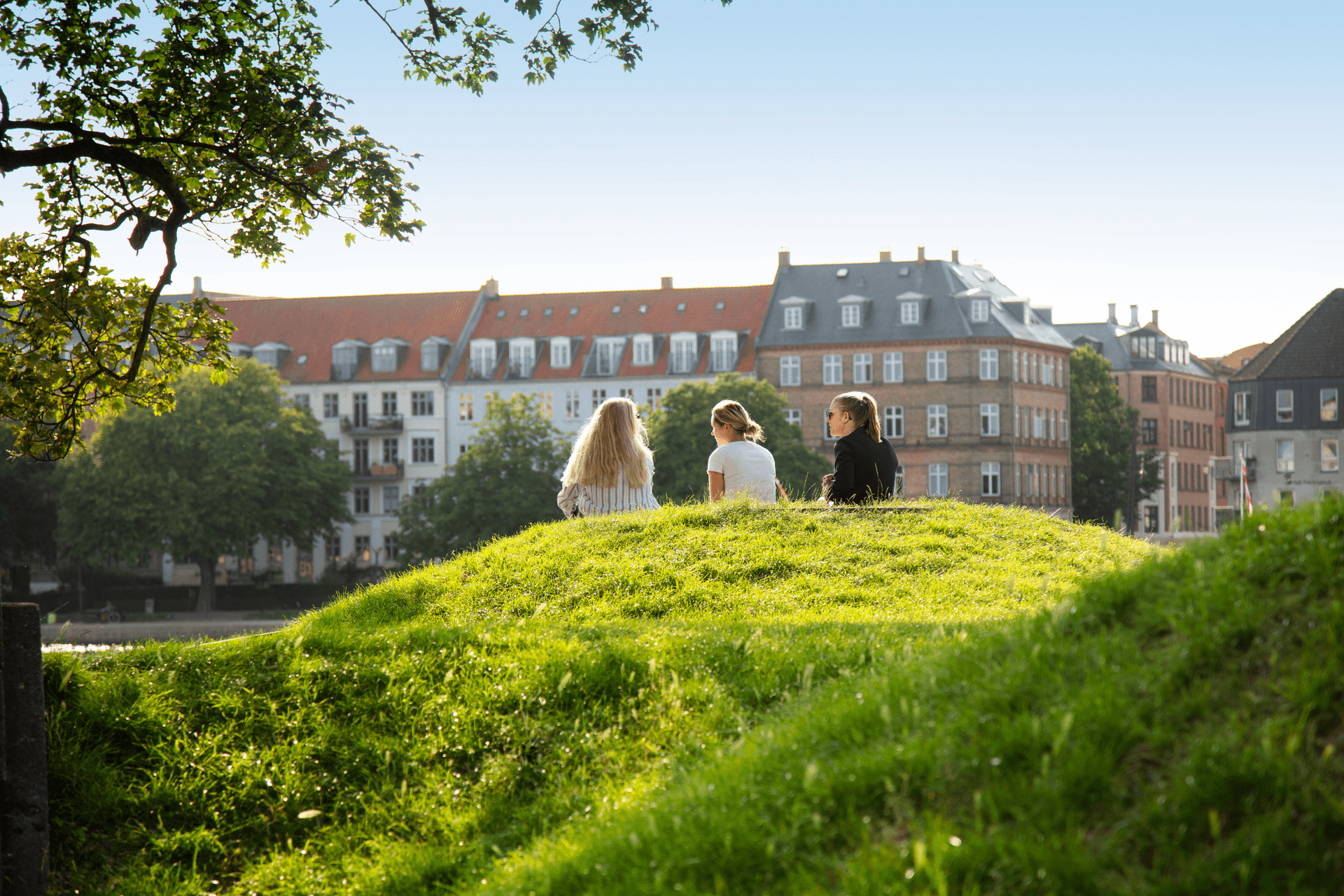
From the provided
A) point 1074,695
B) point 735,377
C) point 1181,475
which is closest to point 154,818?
point 1074,695

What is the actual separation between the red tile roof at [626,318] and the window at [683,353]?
547 millimetres

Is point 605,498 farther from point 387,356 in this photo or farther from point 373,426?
point 387,356

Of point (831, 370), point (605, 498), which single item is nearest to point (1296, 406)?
point (831, 370)

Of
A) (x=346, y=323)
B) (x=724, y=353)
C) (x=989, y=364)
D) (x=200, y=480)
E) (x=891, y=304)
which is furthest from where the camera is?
(x=346, y=323)

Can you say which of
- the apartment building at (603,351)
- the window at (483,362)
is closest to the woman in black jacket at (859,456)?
the apartment building at (603,351)

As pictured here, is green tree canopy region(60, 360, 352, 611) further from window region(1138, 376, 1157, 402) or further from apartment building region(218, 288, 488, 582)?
window region(1138, 376, 1157, 402)

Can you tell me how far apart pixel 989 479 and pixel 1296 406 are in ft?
62.8

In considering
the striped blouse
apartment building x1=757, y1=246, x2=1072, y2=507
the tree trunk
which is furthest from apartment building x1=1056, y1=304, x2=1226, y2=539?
the striped blouse

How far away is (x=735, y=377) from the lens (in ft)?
224

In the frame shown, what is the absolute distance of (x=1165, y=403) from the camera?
383ft

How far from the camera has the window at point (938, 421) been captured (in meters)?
84.4

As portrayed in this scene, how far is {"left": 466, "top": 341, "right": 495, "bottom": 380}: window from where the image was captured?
8744 centimetres

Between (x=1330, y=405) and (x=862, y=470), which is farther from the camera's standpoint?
(x=1330, y=405)

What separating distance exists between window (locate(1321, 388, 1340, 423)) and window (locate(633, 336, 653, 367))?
1648 inches
